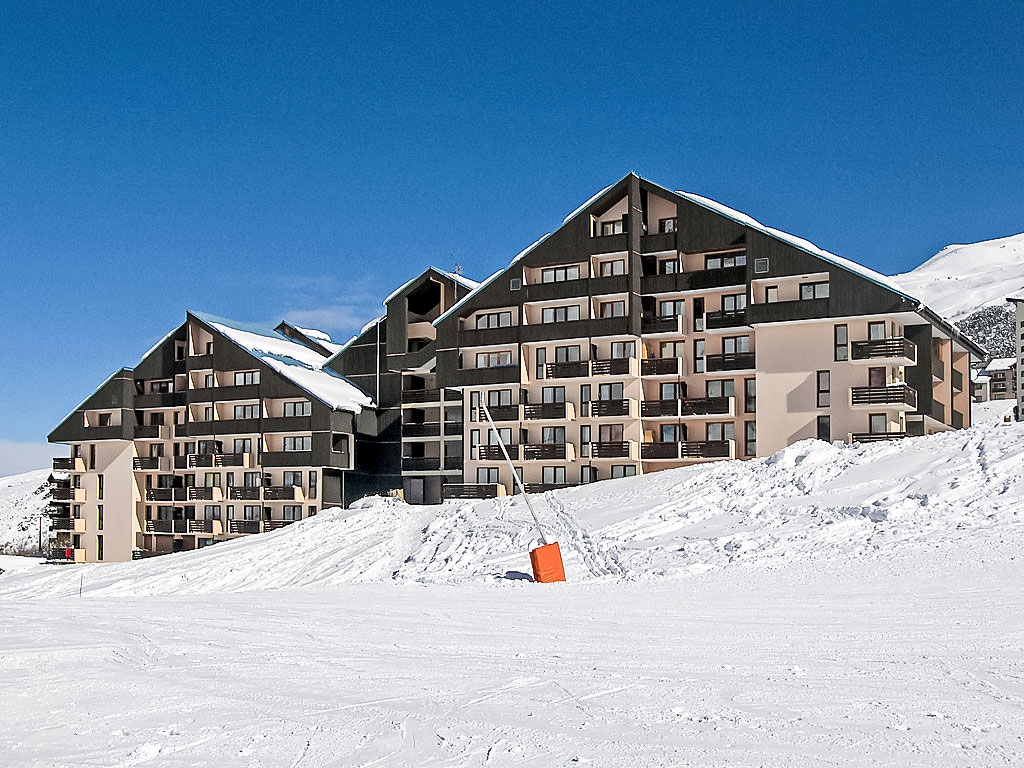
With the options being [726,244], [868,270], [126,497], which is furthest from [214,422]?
[868,270]

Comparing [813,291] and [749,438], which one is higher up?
[813,291]

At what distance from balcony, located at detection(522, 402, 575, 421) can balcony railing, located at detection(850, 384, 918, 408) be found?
1341 centimetres

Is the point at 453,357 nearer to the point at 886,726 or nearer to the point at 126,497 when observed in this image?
the point at 126,497

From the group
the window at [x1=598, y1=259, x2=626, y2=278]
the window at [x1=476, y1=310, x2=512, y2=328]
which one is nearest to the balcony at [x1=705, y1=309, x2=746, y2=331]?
the window at [x1=598, y1=259, x2=626, y2=278]

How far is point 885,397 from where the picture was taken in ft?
139

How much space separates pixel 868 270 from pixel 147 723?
149 ft

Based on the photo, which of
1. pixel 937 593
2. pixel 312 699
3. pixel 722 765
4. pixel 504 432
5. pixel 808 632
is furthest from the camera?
pixel 504 432

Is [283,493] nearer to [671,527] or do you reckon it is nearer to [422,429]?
[422,429]

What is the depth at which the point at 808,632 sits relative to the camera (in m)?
12.5

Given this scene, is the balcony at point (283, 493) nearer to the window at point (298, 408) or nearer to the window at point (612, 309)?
the window at point (298, 408)

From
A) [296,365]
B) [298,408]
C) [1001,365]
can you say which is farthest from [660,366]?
[1001,365]

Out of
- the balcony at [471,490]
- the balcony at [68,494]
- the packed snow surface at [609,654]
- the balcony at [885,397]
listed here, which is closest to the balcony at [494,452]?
the balcony at [471,490]

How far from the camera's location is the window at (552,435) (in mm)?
49562

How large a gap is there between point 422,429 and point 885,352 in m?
25.2
